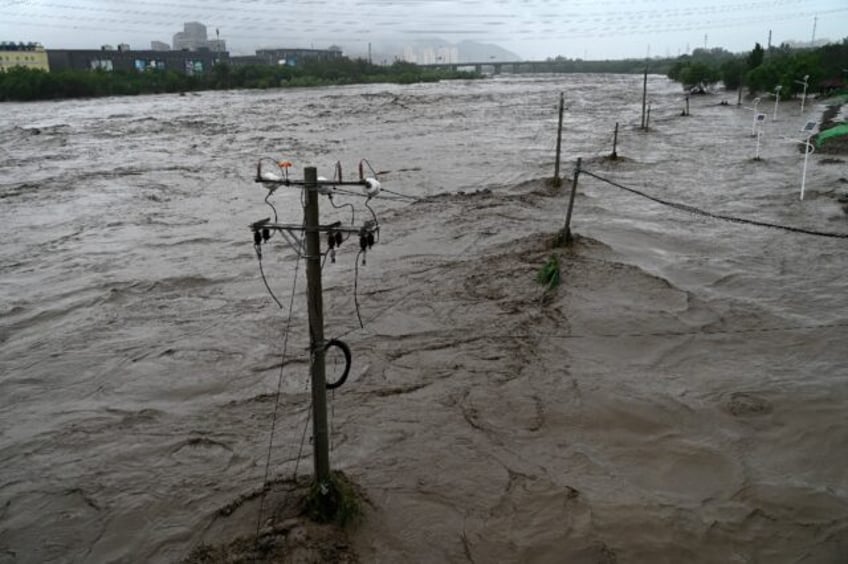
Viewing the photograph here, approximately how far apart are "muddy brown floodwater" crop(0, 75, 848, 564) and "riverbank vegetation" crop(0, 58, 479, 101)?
4741 centimetres

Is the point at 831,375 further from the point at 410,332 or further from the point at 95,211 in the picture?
the point at 95,211

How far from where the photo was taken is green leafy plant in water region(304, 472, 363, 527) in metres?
5.72

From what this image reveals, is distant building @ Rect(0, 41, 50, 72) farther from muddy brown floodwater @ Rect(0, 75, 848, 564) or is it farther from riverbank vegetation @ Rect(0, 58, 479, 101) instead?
muddy brown floodwater @ Rect(0, 75, 848, 564)

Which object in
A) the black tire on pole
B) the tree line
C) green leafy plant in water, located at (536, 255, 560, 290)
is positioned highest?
the tree line

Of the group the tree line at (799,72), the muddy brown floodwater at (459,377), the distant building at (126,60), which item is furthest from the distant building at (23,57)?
the tree line at (799,72)

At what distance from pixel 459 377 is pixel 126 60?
92282mm

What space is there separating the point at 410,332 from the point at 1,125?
1532 inches

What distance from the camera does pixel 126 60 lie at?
283 ft

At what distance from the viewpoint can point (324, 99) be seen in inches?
2298

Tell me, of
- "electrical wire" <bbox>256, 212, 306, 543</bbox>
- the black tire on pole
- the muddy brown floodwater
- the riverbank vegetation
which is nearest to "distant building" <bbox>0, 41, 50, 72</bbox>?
the riverbank vegetation

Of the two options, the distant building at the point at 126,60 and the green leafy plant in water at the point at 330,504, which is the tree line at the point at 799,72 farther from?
the distant building at the point at 126,60

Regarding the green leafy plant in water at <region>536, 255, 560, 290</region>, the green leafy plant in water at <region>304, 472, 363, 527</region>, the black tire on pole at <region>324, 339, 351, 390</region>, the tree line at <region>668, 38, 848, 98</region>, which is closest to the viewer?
the black tire on pole at <region>324, 339, 351, 390</region>

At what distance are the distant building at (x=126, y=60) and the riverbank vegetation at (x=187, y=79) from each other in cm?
551

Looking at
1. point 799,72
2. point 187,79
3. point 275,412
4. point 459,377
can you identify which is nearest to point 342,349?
point 275,412
